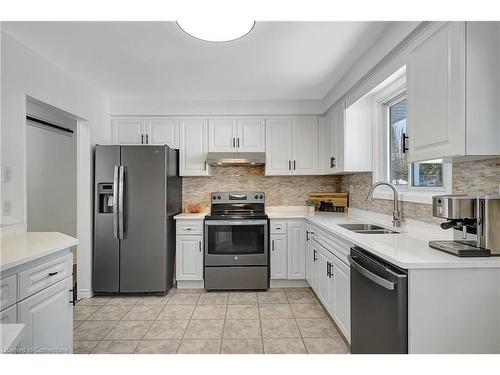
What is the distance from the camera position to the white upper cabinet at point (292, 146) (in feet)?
11.7

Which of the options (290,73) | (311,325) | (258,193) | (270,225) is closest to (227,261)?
(270,225)

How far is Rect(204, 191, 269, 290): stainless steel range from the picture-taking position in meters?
3.15

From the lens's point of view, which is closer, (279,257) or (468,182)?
(468,182)

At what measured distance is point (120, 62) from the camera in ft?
7.97

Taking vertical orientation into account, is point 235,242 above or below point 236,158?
below

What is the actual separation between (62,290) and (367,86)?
267cm

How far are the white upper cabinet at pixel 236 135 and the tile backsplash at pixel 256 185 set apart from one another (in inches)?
14.0

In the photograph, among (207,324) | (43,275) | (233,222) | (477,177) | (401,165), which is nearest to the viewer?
(43,275)

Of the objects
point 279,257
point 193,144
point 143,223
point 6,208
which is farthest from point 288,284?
point 6,208

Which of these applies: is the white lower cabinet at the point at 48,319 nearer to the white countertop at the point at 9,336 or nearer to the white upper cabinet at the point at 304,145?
the white countertop at the point at 9,336

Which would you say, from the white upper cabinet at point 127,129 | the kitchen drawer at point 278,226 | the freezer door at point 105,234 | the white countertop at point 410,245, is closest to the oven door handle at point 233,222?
the kitchen drawer at point 278,226

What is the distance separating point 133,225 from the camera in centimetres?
300

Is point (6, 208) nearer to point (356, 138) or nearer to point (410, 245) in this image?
point (410, 245)

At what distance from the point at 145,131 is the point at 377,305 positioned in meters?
3.17
